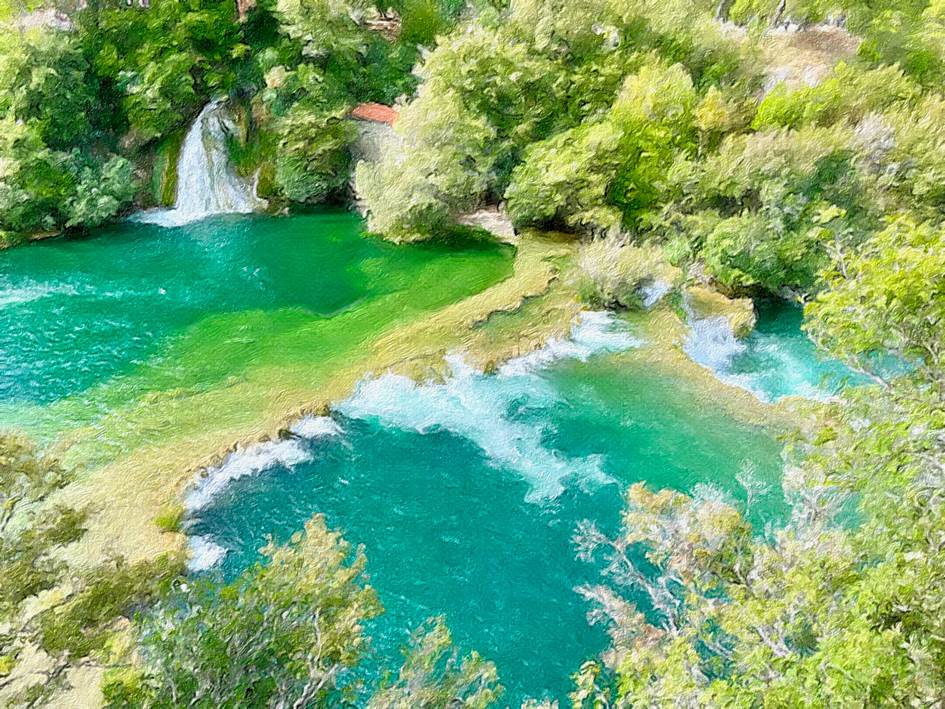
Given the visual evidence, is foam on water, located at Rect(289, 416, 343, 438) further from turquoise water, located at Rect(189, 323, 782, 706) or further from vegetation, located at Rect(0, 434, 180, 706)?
vegetation, located at Rect(0, 434, 180, 706)

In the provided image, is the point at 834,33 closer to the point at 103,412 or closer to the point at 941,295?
the point at 941,295

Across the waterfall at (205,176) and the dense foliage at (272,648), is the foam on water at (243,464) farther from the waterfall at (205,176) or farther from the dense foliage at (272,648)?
the waterfall at (205,176)

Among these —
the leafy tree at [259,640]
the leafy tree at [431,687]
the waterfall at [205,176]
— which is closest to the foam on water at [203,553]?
the leafy tree at [259,640]

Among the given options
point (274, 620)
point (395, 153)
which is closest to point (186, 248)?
point (395, 153)

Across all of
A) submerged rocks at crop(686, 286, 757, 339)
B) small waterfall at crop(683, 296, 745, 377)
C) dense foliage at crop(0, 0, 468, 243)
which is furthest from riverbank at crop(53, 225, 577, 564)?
dense foliage at crop(0, 0, 468, 243)

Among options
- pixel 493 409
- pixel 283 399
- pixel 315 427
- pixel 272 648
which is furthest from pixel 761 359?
pixel 272 648
